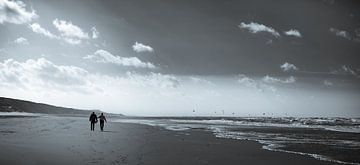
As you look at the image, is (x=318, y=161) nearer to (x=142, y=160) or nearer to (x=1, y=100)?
(x=142, y=160)

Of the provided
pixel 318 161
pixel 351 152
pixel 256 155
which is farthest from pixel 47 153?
pixel 351 152

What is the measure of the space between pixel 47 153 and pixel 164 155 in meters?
5.31

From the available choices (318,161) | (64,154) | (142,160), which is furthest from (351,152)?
(64,154)

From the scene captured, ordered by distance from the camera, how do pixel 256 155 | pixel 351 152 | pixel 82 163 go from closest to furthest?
pixel 82 163
pixel 256 155
pixel 351 152

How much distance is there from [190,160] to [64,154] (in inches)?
223

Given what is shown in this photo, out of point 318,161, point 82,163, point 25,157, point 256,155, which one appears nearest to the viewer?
point 82,163

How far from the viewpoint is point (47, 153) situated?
53.9 ft

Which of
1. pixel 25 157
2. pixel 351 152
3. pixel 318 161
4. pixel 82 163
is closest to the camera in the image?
pixel 82 163

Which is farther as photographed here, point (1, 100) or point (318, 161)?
point (1, 100)

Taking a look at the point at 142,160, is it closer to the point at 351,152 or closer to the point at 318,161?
the point at 318,161

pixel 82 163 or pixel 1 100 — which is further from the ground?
pixel 1 100

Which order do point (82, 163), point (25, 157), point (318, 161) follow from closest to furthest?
point (82, 163), point (25, 157), point (318, 161)

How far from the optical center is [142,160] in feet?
49.0

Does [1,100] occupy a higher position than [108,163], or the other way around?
[1,100]
